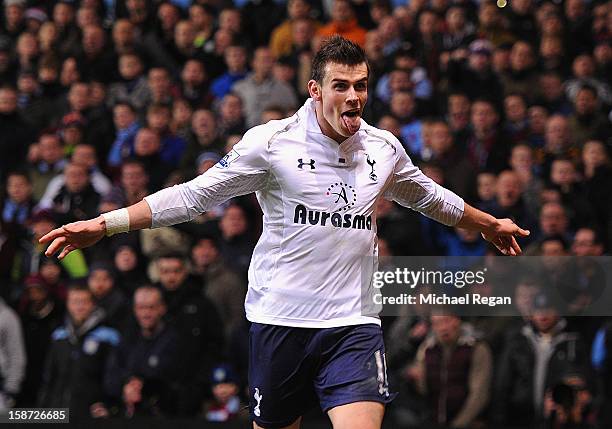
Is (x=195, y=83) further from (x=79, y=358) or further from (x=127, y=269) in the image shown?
(x=79, y=358)

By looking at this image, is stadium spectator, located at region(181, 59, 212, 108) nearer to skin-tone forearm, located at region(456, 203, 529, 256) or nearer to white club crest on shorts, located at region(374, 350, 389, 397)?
skin-tone forearm, located at region(456, 203, 529, 256)

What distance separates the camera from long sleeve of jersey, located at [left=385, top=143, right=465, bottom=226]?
6.62m

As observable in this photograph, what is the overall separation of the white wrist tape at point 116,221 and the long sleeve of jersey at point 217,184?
15cm

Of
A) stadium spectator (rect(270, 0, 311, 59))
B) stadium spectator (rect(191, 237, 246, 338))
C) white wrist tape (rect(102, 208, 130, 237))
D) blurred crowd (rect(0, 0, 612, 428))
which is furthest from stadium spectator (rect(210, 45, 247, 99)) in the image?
white wrist tape (rect(102, 208, 130, 237))

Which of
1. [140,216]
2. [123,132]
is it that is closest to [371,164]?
[140,216]

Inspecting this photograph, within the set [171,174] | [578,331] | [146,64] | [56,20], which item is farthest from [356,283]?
[56,20]

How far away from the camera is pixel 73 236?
19.5 feet

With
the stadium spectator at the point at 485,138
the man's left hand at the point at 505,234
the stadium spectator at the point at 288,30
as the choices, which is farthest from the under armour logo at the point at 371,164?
the stadium spectator at the point at 288,30

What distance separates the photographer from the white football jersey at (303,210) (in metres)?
6.28

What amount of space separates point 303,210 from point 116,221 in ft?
3.04

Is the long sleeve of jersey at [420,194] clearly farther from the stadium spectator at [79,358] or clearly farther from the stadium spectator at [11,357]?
the stadium spectator at [11,357]

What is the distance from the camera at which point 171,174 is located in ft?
39.4

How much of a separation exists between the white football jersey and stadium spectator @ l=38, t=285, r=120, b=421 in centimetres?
420

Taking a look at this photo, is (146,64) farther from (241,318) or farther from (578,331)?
(578,331)
